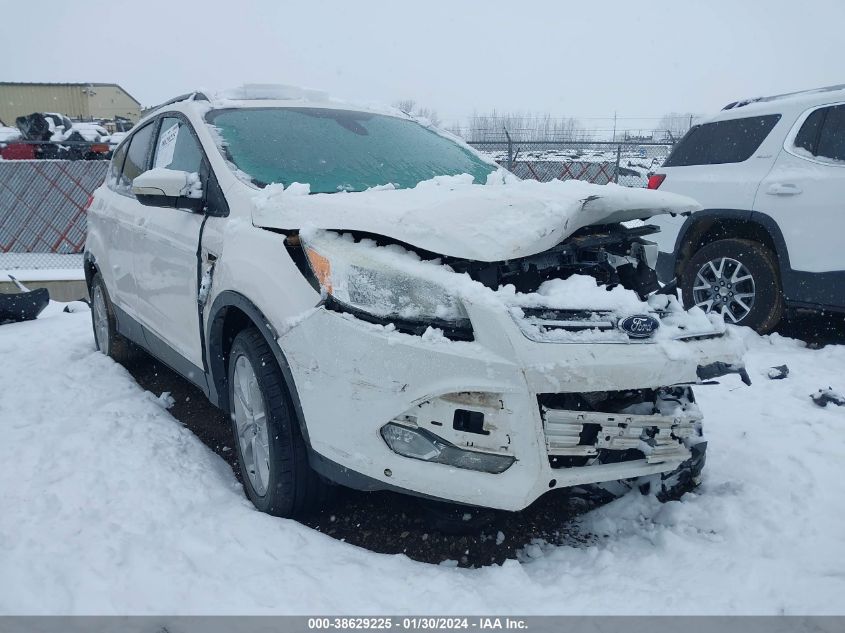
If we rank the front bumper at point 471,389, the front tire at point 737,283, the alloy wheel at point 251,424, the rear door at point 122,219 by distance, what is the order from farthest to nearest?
the front tire at point 737,283
the rear door at point 122,219
the alloy wheel at point 251,424
the front bumper at point 471,389

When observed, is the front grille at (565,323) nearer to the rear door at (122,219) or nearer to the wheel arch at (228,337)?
the wheel arch at (228,337)

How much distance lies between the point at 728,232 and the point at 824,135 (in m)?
0.95

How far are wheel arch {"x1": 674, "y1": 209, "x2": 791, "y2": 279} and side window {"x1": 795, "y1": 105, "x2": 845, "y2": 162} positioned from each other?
1.88ft

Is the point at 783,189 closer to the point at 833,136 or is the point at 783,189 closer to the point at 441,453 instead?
the point at 833,136

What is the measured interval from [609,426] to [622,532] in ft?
2.05

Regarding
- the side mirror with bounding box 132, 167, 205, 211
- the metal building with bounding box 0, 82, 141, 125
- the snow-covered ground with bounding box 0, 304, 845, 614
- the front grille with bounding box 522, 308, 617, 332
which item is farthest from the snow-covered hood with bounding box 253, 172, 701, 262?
the metal building with bounding box 0, 82, 141, 125

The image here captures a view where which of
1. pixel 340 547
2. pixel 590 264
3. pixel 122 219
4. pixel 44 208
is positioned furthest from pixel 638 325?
pixel 44 208

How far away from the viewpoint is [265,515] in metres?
2.40

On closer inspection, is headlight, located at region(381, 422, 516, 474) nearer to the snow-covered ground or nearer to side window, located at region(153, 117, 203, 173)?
the snow-covered ground

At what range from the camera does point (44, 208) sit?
11.0 metres

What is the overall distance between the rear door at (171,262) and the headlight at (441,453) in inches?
54.4

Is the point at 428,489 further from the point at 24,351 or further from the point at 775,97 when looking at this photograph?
the point at 775,97

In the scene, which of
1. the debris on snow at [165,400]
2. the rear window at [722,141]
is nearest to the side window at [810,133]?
the rear window at [722,141]

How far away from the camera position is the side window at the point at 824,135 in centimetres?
458
